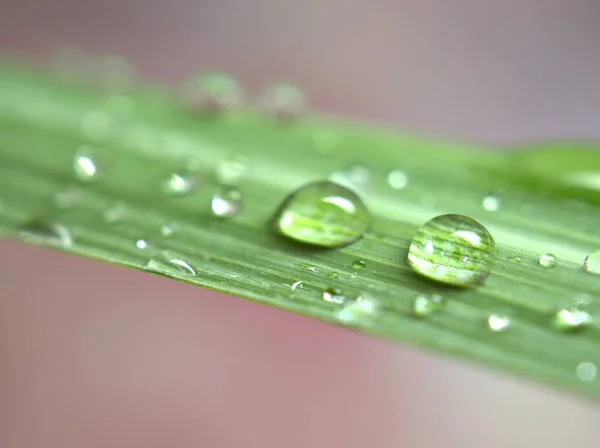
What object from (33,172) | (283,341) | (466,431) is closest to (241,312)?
(283,341)

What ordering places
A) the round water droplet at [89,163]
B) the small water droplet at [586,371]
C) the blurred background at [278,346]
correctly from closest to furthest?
the small water droplet at [586,371]
the round water droplet at [89,163]
the blurred background at [278,346]

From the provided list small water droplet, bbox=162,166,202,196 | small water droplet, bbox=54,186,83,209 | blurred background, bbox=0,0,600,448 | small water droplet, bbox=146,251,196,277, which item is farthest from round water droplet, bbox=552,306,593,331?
blurred background, bbox=0,0,600,448

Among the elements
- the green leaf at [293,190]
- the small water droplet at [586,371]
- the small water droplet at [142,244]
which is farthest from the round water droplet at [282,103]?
the small water droplet at [586,371]

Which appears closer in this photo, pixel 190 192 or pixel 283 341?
pixel 190 192

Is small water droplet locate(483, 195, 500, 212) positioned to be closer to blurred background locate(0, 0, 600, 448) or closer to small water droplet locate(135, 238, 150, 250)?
small water droplet locate(135, 238, 150, 250)

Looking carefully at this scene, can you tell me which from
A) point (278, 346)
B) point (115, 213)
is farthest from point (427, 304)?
point (278, 346)

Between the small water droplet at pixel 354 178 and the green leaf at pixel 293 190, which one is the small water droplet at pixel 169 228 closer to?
the green leaf at pixel 293 190

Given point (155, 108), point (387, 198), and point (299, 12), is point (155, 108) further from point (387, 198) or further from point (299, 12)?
point (299, 12)
